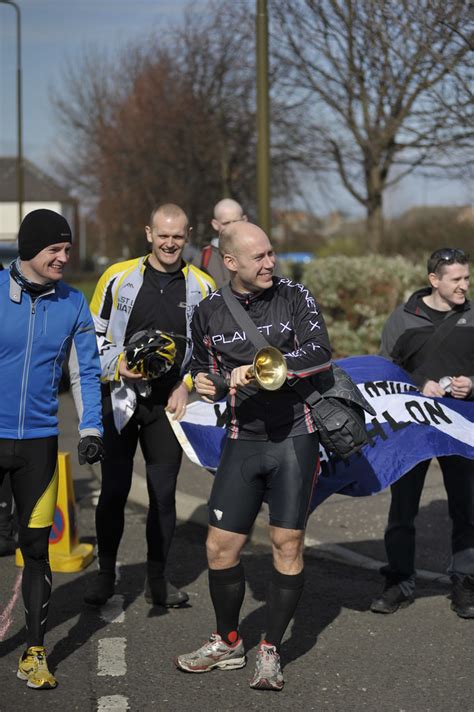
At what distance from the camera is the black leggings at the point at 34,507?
483 cm

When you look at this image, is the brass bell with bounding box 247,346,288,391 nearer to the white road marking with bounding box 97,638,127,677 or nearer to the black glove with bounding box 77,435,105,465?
the black glove with bounding box 77,435,105,465

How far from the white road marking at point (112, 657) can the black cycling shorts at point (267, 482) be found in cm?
83

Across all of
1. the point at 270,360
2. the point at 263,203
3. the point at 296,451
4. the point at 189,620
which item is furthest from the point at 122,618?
the point at 263,203

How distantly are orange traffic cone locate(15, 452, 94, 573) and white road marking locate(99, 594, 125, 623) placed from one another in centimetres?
67

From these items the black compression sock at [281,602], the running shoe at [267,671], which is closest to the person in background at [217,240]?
the black compression sock at [281,602]

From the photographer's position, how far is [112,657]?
516 centimetres

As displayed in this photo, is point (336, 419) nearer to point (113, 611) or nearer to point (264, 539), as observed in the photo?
point (113, 611)

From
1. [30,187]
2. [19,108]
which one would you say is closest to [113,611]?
[19,108]

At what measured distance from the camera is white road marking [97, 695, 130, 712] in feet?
14.8

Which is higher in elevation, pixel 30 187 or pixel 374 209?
pixel 30 187

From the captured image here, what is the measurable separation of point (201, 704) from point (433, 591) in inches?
80.5

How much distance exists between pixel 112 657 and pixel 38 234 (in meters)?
2.03

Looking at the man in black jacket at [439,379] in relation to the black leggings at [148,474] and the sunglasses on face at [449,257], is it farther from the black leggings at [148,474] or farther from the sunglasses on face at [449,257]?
the black leggings at [148,474]

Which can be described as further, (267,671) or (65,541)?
(65,541)
